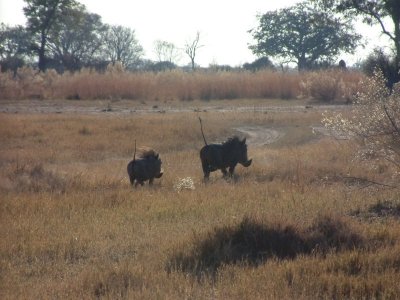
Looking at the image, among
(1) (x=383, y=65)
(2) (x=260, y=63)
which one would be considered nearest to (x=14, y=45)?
(2) (x=260, y=63)

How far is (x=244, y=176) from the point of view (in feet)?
53.8

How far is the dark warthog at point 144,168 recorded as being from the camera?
1461 cm

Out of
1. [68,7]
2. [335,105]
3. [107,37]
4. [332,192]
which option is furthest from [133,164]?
[107,37]

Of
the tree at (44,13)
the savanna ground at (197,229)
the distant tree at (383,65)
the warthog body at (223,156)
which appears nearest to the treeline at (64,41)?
the tree at (44,13)

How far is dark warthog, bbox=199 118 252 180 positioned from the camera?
15.6 meters

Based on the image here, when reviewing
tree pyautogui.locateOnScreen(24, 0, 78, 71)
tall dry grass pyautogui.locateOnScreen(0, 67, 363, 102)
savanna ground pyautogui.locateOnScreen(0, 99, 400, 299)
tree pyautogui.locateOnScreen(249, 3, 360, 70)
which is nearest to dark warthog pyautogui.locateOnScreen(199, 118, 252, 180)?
savanna ground pyautogui.locateOnScreen(0, 99, 400, 299)

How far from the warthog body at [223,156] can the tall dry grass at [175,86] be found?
74.3ft

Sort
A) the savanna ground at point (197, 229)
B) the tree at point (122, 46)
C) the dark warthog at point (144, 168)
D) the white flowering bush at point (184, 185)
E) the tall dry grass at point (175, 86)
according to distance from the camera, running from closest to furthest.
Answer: the savanna ground at point (197, 229) → the white flowering bush at point (184, 185) → the dark warthog at point (144, 168) → the tall dry grass at point (175, 86) → the tree at point (122, 46)

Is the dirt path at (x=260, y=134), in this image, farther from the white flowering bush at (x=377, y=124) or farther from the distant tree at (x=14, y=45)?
the distant tree at (x=14, y=45)

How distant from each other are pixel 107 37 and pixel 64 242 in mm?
77921

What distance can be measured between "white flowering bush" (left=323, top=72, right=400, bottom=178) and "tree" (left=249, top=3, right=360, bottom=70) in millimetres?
61513

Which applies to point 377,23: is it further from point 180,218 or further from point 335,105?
point 180,218

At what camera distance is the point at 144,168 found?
14.8 meters

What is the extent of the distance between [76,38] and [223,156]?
2355 inches
